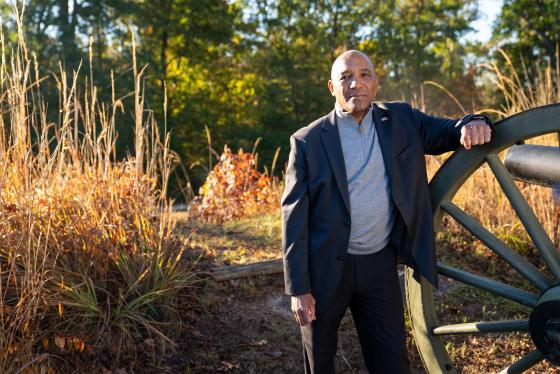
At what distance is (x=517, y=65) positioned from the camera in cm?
2048

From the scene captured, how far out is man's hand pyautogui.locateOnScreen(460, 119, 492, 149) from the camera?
8.02 ft

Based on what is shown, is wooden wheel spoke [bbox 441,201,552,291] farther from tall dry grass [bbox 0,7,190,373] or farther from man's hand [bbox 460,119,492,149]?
tall dry grass [bbox 0,7,190,373]

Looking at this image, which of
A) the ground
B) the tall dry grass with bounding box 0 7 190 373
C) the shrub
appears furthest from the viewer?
the shrub

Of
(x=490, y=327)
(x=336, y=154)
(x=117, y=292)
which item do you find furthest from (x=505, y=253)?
(x=117, y=292)

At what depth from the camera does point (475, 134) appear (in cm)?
245

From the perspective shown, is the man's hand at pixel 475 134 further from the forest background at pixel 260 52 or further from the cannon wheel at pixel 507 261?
the forest background at pixel 260 52

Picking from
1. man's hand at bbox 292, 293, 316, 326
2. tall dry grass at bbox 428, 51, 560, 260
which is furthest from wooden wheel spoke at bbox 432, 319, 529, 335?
tall dry grass at bbox 428, 51, 560, 260

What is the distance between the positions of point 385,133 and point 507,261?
779 millimetres

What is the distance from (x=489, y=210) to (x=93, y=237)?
3.18 metres

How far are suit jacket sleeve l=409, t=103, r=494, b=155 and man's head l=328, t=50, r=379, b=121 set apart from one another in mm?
256

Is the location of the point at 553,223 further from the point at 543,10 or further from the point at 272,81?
the point at 272,81

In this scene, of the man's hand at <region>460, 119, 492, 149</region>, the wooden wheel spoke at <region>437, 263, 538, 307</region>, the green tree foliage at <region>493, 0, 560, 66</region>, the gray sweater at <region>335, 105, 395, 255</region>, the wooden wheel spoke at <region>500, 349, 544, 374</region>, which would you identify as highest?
the green tree foliage at <region>493, 0, 560, 66</region>

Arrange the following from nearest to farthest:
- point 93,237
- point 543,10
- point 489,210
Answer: point 93,237, point 489,210, point 543,10

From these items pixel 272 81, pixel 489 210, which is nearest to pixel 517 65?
pixel 272 81
